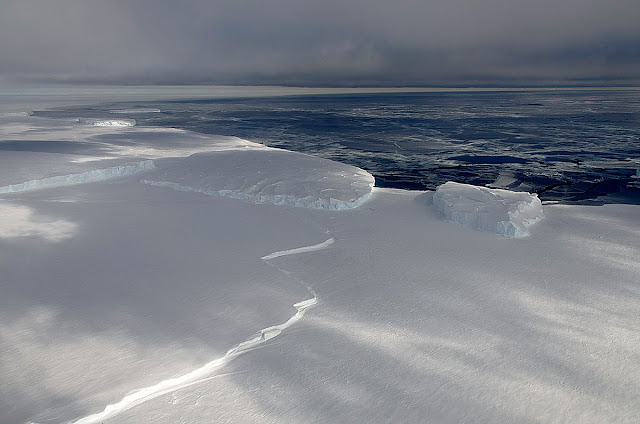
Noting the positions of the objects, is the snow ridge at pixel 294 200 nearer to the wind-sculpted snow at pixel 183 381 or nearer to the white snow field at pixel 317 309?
the white snow field at pixel 317 309

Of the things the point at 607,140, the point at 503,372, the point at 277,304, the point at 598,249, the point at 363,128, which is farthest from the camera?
the point at 363,128

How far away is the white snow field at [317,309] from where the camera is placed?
314 centimetres

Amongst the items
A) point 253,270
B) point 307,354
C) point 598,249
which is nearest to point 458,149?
point 598,249

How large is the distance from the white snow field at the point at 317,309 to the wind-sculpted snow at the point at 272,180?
5.7 inches

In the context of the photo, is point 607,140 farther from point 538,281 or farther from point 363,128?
point 538,281

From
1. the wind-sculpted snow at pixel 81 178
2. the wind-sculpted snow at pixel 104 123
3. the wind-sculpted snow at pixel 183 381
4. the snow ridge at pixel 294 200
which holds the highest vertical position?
the wind-sculpted snow at pixel 104 123

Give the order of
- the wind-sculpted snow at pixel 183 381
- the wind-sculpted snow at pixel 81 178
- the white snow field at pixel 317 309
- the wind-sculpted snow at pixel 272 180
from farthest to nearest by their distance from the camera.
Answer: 1. the wind-sculpted snow at pixel 81 178
2. the wind-sculpted snow at pixel 272 180
3. the white snow field at pixel 317 309
4. the wind-sculpted snow at pixel 183 381

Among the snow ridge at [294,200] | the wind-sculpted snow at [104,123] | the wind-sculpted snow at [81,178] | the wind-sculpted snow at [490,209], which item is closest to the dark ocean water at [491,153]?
the wind-sculpted snow at [490,209]

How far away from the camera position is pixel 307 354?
3688mm

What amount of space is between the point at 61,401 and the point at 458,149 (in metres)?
16.8

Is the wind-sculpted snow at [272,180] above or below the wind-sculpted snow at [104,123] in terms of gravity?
below

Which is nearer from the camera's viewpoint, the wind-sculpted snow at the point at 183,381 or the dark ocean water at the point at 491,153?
the wind-sculpted snow at the point at 183,381

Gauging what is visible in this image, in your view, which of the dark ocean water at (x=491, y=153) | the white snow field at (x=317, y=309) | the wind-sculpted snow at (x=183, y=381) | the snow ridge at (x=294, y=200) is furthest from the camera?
the dark ocean water at (x=491, y=153)

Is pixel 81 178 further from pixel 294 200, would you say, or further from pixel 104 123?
pixel 104 123
